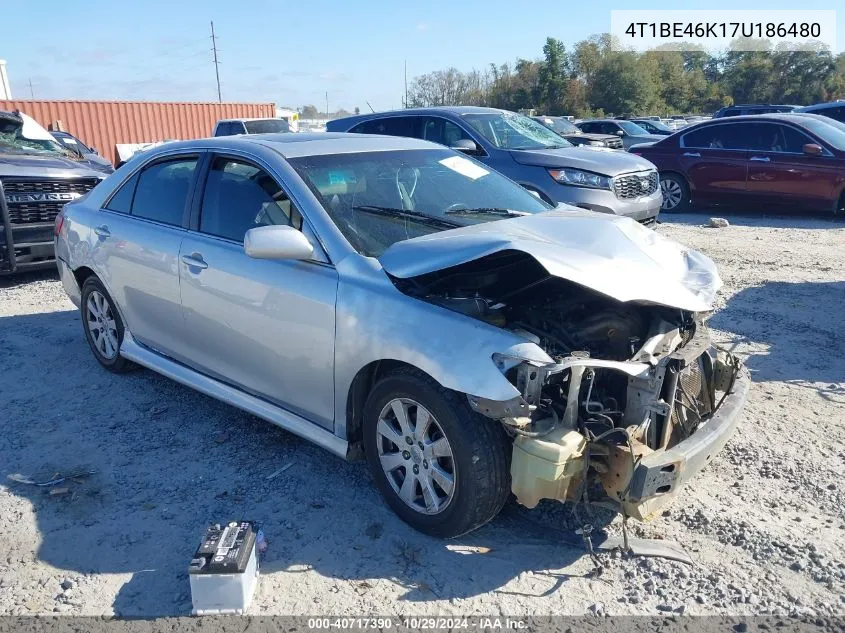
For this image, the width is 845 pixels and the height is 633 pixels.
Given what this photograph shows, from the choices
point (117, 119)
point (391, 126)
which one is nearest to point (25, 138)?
point (391, 126)

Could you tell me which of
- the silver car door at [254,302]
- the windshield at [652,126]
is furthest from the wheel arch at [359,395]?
the windshield at [652,126]

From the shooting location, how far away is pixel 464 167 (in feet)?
14.8

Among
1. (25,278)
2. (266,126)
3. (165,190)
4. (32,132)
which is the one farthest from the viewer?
(266,126)

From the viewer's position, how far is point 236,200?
13.3 ft

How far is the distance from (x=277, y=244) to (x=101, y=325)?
8.53ft

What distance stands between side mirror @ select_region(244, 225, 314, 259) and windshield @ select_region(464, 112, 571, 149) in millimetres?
6482

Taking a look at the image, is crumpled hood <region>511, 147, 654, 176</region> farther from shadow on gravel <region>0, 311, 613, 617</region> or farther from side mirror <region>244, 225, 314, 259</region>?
side mirror <region>244, 225, 314, 259</region>

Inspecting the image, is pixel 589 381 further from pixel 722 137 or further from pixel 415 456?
pixel 722 137

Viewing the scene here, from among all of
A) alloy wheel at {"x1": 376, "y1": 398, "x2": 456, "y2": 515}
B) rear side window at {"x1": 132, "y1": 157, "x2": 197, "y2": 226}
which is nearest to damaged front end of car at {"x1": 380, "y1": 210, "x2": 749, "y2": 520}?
alloy wheel at {"x1": 376, "y1": 398, "x2": 456, "y2": 515}

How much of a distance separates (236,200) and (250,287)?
64cm

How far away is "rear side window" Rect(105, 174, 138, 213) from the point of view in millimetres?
4859

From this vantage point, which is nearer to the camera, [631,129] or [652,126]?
[631,129]

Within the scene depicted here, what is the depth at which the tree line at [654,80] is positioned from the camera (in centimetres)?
5169

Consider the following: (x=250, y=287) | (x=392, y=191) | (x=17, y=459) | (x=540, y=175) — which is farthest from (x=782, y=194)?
(x=17, y=459)
